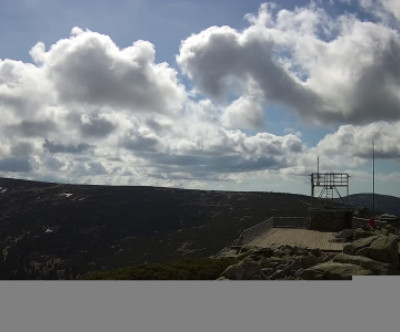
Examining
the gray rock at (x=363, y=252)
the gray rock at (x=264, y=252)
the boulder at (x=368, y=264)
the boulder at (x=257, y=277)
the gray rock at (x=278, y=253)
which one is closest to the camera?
the boulder at (x=368, y=264)

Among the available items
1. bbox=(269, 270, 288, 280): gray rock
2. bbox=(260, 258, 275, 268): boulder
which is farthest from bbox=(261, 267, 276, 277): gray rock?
bbox=(260, 258, 275, 268): boulder

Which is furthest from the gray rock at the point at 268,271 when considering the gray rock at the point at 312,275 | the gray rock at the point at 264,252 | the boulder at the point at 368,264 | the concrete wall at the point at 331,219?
the concrete wall at the point at 331,219

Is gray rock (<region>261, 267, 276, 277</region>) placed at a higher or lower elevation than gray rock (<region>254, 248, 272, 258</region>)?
lower

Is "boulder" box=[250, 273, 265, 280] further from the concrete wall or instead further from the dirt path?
the concrete wall

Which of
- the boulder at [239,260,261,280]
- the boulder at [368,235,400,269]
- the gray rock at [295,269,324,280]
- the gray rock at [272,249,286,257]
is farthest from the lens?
the gray rock at [272,249,286,257]

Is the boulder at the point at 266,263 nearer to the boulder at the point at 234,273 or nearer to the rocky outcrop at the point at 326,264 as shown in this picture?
the rocky outcrop at the point at 326,264

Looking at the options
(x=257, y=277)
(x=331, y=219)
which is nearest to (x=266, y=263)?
(x=257, y=277)
